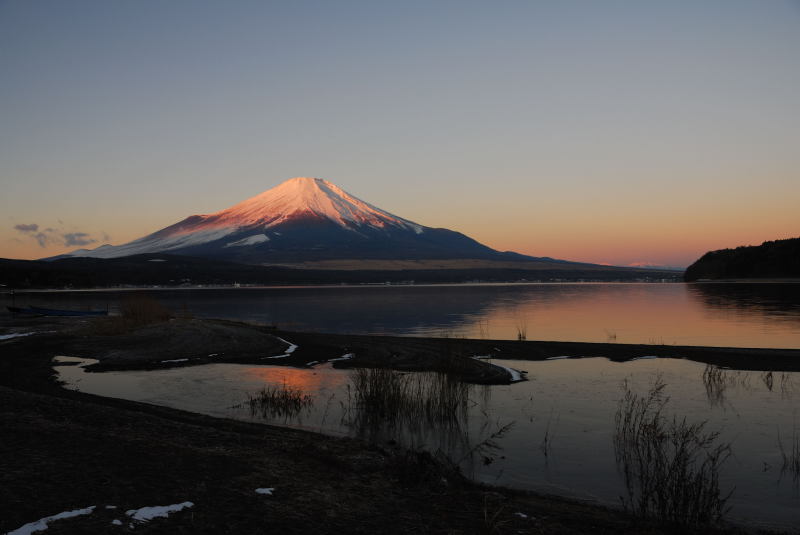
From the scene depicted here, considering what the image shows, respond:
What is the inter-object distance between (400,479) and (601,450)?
16.1 feet

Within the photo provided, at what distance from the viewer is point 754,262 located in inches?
5290

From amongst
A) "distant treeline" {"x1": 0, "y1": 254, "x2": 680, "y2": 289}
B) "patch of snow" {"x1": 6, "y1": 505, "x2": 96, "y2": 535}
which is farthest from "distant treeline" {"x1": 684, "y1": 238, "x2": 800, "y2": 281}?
"patch of snow" {"x1": 6, "y1": 505, "x2": 96, "y2": 535}

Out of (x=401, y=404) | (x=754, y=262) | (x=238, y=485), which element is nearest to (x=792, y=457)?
(x=401, y=404)

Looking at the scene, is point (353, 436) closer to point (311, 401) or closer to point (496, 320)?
point (311, 401)

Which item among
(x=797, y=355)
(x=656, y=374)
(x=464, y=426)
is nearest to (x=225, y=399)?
(x=464, y=426)

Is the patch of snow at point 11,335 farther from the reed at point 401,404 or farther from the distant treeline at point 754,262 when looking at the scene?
the distant treeline at point 754,262

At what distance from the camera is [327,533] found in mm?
6699

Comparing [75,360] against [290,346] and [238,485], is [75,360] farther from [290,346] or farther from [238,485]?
[238,485]

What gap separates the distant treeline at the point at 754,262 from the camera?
12311 centimetres

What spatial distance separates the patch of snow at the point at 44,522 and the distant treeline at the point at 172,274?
407 ft

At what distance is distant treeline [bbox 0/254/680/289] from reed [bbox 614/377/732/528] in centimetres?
12469

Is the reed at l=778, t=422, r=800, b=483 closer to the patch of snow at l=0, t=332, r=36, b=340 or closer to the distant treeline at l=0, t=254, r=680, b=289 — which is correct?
the patch of snow at l=0, t=332, r=36, b=340

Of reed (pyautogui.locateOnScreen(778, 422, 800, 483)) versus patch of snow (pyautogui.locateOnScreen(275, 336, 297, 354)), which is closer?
reed (pyautogui.locateOnScreen(778, 422, 800, 483))

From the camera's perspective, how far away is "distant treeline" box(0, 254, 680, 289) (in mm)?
125250
